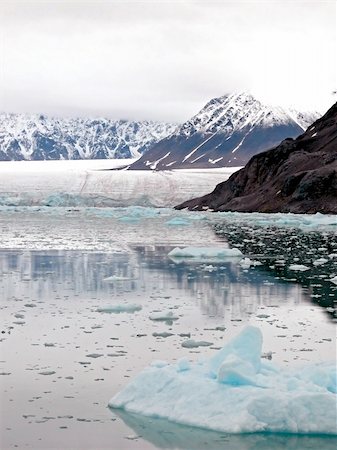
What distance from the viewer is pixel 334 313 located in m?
14.0

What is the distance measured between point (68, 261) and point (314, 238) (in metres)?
15.8

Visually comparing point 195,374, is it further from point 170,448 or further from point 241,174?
point 241,174

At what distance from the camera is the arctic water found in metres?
7.43

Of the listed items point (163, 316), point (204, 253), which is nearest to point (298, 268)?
point (204, 253)

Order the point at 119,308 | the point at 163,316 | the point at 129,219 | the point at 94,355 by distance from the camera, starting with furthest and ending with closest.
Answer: the point at 129,219 → the point at 119,308 → the point at 163,316 → the point at 94,355

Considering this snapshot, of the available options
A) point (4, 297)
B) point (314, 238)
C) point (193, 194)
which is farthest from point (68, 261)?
point (193, 194)

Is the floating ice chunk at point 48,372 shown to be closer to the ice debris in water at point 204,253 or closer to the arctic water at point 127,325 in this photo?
the arctic water at point 127,325

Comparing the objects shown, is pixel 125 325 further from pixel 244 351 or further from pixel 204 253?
pixel 204 253

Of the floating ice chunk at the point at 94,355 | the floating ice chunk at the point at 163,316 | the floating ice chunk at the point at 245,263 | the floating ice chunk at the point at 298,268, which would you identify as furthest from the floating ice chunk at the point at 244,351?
the floating ice chunk at the point at 245,263

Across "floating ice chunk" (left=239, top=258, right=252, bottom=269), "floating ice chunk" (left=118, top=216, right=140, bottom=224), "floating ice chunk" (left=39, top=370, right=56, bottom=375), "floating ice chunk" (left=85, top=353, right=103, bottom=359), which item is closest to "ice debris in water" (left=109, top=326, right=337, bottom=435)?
"floating ice chunk" (left=39, top=370, right=56, bottom=375)

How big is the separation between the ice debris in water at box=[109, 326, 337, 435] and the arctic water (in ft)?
0.49

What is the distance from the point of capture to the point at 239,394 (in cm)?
791

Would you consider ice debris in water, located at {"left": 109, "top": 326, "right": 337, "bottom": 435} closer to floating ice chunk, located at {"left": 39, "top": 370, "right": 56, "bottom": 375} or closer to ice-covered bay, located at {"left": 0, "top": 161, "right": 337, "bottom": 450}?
ice-covered bay, located at {"left": 0, "top": 161, "right": 337, "bottom": 450}

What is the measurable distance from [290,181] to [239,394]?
6713cm
